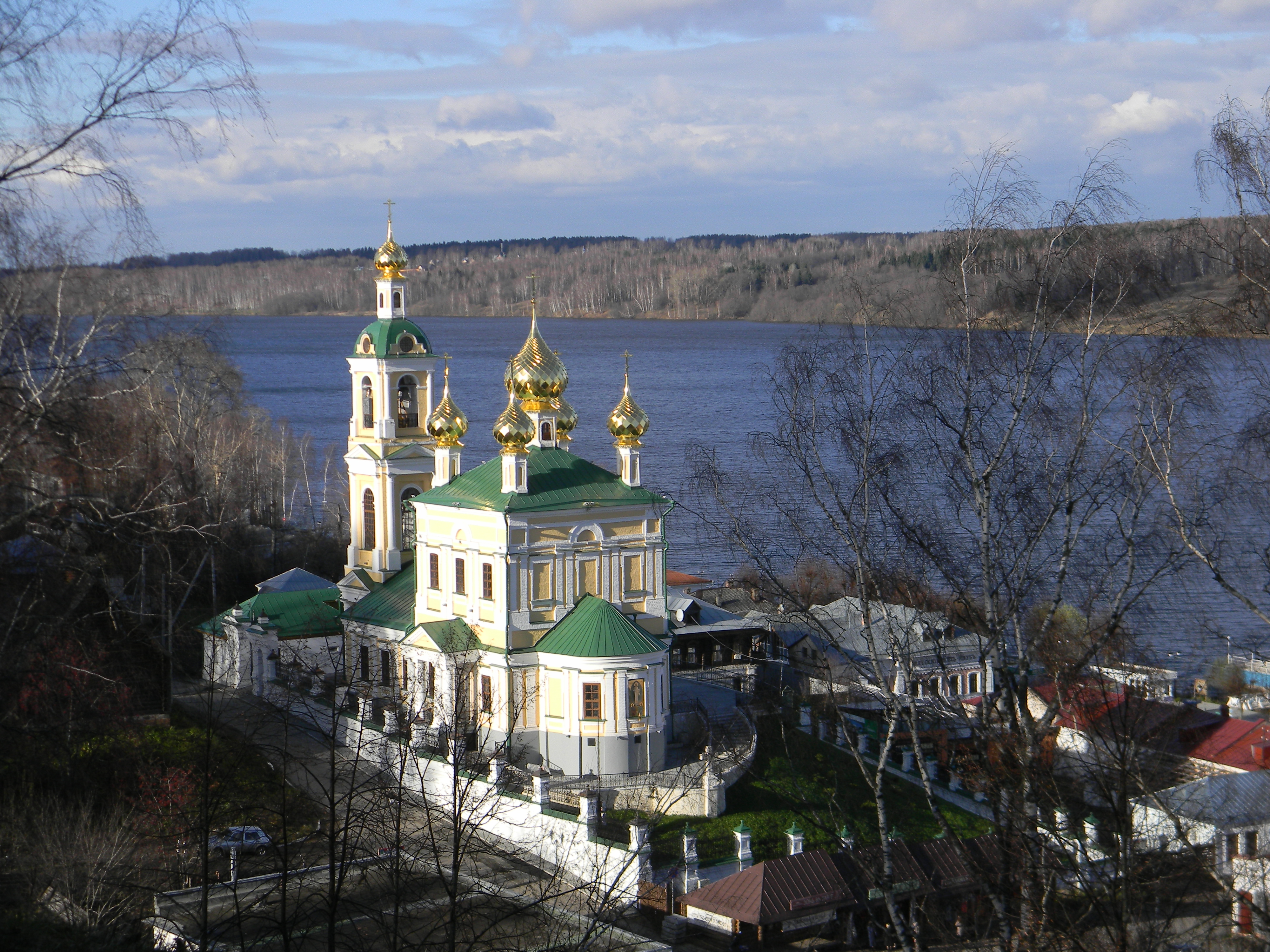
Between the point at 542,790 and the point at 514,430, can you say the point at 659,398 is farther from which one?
the point at 542,790

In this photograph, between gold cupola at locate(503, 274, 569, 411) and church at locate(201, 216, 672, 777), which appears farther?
gold cupola at locate(503, 274, 569, 411)

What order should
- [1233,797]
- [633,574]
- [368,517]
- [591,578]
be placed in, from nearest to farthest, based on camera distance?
[1233,797], [591,578], [633,574], [368,517]

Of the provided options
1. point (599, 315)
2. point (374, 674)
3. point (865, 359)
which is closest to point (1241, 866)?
point (865, 359)

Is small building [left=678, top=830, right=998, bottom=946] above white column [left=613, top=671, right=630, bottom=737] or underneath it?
underneath

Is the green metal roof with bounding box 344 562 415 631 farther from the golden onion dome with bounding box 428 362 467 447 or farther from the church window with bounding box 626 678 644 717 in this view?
the church window with bounding box 626 678 644 717

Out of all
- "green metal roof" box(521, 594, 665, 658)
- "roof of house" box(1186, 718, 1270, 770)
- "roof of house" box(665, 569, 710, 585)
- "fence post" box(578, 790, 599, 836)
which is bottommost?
"roof of house" box(665, 569, 710, 585)

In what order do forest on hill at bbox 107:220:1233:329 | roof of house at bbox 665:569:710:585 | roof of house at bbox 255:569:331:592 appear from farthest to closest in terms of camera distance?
roof of house at bbox 665:569:710:585
roof of house at bbox 255:569:331:592
forest on hill at bbox 107:220:1233:329

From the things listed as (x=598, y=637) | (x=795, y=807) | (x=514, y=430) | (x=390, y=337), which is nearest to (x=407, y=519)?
(x=390, y=337)

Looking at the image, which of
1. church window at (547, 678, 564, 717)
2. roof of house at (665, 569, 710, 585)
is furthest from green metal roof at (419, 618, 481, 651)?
roof of house at (665, 569, 710, 585)
